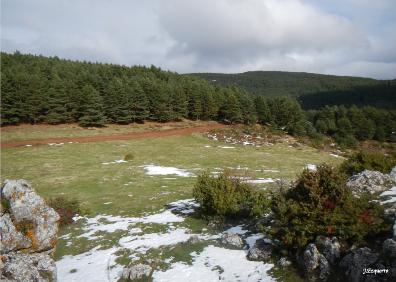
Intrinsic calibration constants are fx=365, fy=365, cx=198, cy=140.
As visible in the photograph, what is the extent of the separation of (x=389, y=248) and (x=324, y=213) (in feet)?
8.36

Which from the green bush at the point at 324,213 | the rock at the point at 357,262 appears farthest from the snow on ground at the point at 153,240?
the rock at the point at 357,262

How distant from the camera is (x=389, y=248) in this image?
1105cm

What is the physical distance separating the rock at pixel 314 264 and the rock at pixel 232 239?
3.43m

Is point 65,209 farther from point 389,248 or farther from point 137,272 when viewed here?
point 389,248

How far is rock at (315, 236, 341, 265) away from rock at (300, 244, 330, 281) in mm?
237

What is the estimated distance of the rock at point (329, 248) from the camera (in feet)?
40.0

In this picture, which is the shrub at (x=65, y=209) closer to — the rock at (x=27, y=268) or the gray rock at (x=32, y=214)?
the gray rock at (x=32, y=214)

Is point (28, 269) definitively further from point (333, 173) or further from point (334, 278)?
point (333, 173)

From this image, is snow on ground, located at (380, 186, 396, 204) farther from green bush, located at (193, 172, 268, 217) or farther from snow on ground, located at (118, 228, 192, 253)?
snow on ground, located at (118, 228, 192, 253)

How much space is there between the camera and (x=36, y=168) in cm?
3866

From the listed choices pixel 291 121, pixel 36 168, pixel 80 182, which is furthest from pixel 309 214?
pixel 291 121

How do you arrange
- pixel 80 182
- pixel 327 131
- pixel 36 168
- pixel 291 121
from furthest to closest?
pixel 327 131 < pixel 291 121 < pixel 36 168 < pixel 80 182

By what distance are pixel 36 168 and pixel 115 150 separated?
533 inches

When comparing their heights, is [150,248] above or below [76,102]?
below
